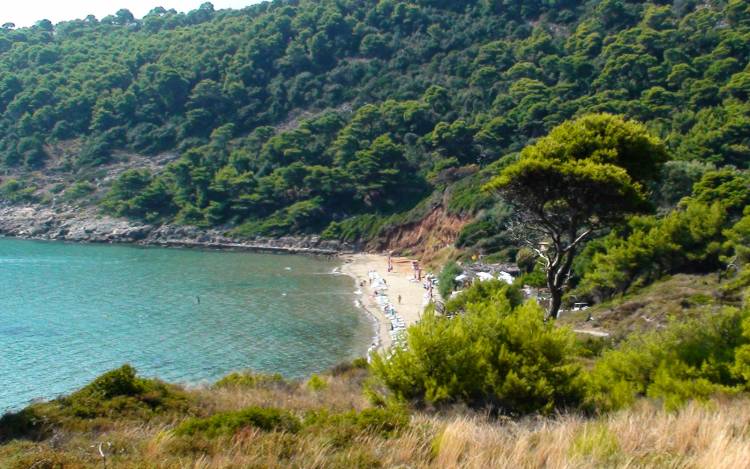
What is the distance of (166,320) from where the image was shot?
33.8 meters

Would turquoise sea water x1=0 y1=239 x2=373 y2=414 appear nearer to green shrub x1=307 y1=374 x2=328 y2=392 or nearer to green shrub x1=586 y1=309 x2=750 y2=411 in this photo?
green shrub x1=307 y1=374 x2=328 y2=392

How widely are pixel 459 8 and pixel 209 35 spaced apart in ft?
130

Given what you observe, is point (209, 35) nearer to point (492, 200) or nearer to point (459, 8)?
point (459, 8)

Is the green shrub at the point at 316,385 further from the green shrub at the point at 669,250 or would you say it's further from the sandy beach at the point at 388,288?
the green shrub at the point at 669,250

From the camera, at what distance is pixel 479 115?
72438mm

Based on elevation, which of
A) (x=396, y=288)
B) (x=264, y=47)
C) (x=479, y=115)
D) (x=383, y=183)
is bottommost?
(x=396, y=288)

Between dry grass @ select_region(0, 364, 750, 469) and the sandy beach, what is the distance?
21.2 m

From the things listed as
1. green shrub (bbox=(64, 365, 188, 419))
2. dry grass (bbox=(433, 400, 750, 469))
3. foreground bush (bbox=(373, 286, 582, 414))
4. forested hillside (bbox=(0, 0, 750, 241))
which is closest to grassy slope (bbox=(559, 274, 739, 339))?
foreground bush (bbox=(373, 286, 582, 414))

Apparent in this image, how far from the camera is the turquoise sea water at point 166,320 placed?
25.5 meters

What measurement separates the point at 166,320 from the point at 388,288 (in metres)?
15.5

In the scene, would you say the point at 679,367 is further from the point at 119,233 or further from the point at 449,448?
the point at 119,233

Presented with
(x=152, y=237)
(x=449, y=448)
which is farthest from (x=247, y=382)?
(x=152, y=237)

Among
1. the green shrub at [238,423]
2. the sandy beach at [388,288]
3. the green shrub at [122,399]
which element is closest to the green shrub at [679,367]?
the green shrub at [238,423]

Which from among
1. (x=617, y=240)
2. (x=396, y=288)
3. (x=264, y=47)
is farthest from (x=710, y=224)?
(x=264, y=47)
